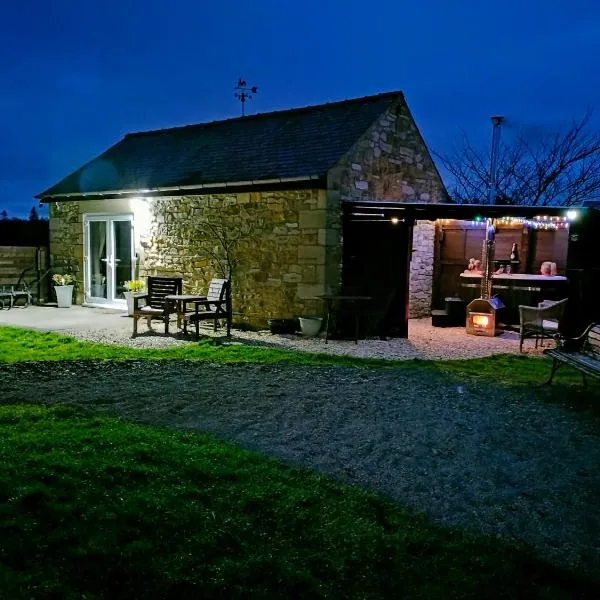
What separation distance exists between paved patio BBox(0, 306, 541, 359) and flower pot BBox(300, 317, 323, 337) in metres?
0.17

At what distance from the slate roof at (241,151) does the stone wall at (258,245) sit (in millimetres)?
467

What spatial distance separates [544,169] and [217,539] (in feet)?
69.2

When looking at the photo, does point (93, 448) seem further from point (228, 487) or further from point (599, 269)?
point (599, 269)

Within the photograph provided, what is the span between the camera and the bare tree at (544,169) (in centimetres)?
1973

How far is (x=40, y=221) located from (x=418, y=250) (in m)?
12.1

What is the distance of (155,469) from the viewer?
3.51m

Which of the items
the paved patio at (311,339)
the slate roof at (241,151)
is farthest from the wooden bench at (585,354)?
the slate roof at (241,151)

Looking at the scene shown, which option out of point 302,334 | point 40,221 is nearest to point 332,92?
point 40,221

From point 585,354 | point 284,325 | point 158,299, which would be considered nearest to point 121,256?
point 158,299

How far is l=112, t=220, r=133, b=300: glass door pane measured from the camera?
12.7 m

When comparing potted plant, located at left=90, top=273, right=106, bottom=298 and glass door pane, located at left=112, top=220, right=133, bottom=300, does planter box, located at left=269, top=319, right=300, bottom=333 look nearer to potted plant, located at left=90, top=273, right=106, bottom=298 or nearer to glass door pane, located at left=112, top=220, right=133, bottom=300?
glass door pane, located at left=112, top=220, right=133, bottom=300

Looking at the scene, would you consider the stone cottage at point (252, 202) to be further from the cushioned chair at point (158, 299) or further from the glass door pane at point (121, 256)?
the cushioned chair at point (158, 299)

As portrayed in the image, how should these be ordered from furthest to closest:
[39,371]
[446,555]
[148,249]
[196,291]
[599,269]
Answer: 1. [148,249]
2. [196,291]
3. [599,269]
4. [39,371]
5. [446,555]

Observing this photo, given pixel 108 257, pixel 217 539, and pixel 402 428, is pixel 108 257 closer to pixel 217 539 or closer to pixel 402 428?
pixel 402 428
